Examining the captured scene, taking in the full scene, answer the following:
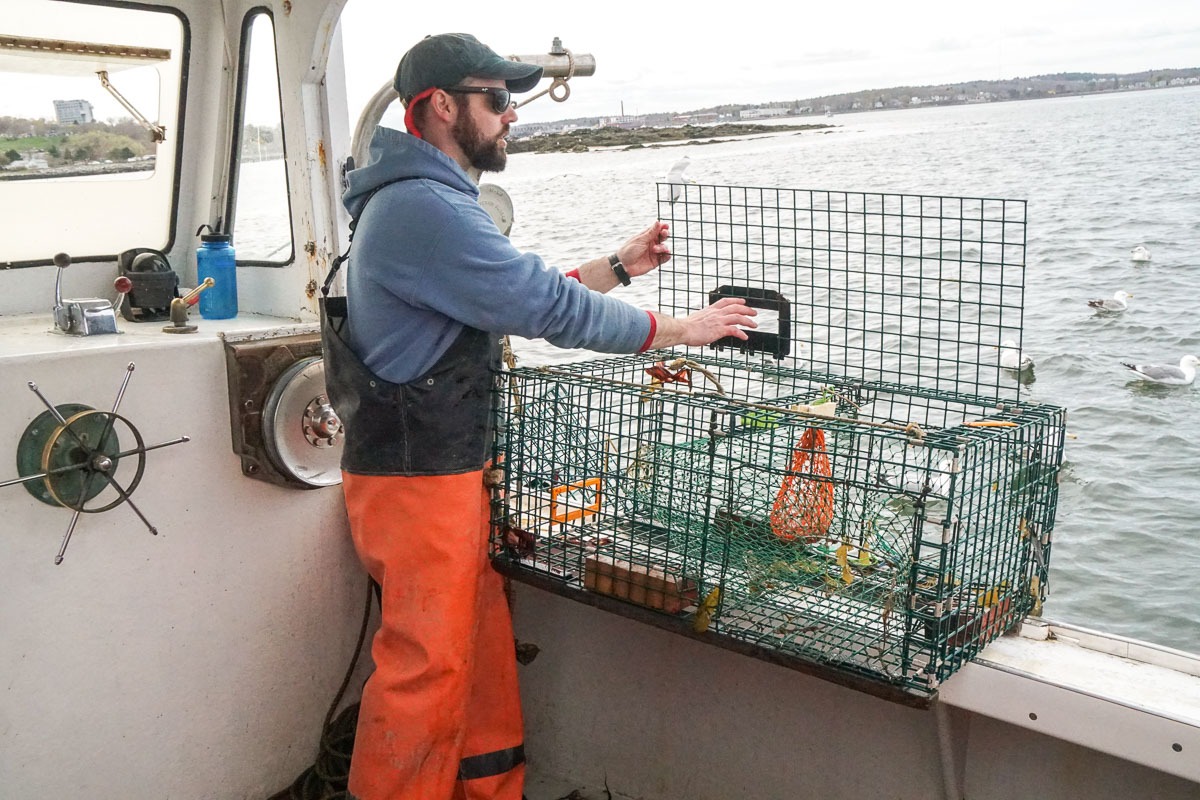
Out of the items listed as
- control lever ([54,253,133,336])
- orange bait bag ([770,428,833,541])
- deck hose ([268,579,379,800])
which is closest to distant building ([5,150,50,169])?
control lever ([54,253,133,336])

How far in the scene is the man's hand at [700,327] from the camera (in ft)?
6.93

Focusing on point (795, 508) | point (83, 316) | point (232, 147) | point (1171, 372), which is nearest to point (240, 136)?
point (232, 147)

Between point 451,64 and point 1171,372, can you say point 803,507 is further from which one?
point 1171,372

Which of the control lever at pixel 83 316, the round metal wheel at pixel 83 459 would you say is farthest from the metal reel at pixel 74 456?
the control lever at pixel 83 316

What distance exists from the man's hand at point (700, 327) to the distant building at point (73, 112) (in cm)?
182

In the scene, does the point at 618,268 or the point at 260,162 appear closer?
the point at 618,268

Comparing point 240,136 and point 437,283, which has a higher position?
point 240,136

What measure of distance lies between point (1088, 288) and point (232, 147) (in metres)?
15.2

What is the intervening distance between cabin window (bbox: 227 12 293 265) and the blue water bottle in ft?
0.50

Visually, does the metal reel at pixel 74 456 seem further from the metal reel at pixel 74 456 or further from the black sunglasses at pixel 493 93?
the black sunglasses at pixel 493 93

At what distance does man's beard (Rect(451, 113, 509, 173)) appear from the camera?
2.22m

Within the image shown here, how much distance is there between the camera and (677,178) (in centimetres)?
262

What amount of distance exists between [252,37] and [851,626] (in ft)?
7.44

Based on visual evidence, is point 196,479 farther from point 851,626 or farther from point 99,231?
point 851,626
